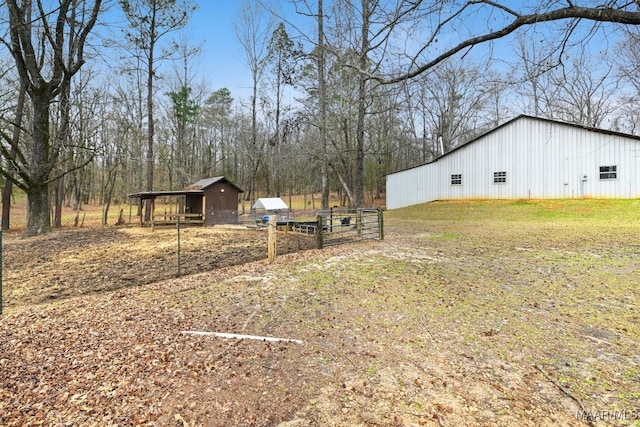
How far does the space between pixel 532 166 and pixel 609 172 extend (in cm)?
352

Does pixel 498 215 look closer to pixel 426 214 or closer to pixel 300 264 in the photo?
pixel 426 214

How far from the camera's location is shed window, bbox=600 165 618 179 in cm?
1734

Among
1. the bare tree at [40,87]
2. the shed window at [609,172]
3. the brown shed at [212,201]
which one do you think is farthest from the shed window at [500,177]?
the bare tree at [40,87]

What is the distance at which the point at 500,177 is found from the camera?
817 inches

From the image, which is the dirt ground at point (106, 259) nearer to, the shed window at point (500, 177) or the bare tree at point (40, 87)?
the bare tree at point (40, 87)

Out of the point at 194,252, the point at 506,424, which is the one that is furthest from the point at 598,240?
the point at 194,252

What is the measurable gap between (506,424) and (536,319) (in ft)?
7.87

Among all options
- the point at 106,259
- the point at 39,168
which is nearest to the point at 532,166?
the point at 106,259

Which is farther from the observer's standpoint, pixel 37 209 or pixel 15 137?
pixel 15 137

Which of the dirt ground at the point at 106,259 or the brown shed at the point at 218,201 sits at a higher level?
the brown shed at the point at 218,201

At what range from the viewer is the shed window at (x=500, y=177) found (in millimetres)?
20580

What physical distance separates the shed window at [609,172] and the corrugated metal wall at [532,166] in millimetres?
132

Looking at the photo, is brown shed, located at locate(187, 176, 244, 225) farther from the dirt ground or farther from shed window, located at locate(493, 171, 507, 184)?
shed window, located at locate(493, 171, 507, 184)

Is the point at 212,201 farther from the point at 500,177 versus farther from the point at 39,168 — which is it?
the point at 500,177
